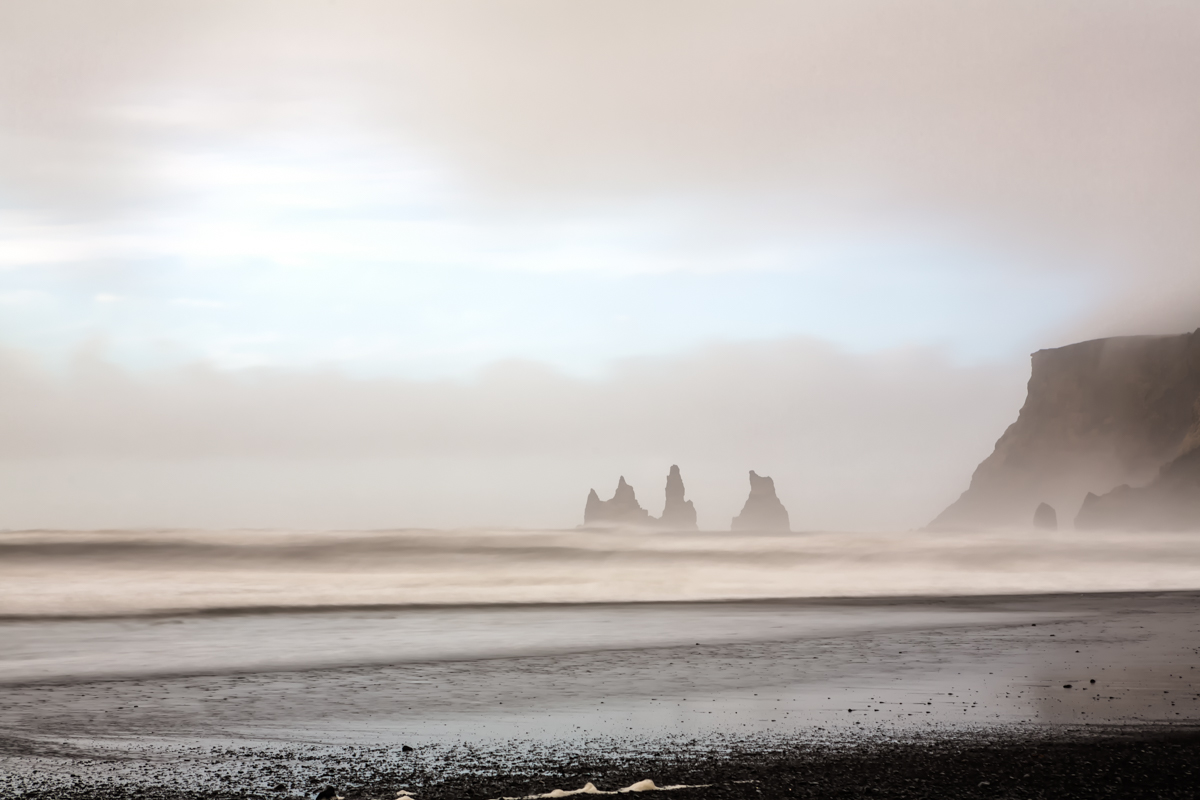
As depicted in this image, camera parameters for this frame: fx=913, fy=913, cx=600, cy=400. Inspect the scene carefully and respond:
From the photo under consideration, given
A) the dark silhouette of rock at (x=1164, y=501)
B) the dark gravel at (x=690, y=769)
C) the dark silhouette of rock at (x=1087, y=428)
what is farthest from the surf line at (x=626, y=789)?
the dark silhouette of rock at (x=1087, y=428)

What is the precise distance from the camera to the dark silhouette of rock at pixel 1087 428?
144375 mm

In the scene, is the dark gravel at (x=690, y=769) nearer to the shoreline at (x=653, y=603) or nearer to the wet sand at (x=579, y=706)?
the wet sand at (x=579, y=706)

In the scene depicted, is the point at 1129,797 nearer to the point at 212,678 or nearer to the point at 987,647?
the point at 987,647

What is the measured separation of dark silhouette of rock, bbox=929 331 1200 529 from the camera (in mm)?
144375

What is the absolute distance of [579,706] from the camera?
18.4 m

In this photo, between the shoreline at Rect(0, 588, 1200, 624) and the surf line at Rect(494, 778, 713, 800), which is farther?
the shoreline at Rect(0, 588, 1200, 624)

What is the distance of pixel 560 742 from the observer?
14766 mm

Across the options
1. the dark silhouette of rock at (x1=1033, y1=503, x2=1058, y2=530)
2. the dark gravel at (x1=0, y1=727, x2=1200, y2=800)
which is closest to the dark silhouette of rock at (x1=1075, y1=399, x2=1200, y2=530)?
the dark silhouette of rock at (x1=1033, y1=503, x2=1058, y2=530)

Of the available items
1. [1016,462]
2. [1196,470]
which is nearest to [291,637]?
[1196,470]

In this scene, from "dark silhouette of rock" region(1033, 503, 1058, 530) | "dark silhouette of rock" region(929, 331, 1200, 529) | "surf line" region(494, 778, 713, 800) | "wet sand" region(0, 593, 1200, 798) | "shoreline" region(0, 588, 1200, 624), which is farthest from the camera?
"dark silhouette of rock" region(929, 331, 1200, 529)

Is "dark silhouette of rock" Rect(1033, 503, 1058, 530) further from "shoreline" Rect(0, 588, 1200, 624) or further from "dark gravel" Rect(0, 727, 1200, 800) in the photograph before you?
"dark gravel" Rect(0, 727, 1200, 800)

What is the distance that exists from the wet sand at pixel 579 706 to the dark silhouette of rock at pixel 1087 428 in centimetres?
12725

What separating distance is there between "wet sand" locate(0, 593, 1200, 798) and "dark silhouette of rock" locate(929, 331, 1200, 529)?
417 ft

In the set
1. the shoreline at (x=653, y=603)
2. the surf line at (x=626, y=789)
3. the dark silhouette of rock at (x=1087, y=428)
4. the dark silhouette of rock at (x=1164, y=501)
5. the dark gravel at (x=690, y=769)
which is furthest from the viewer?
the dark silhouette of rock at (x=1087, y=428)
